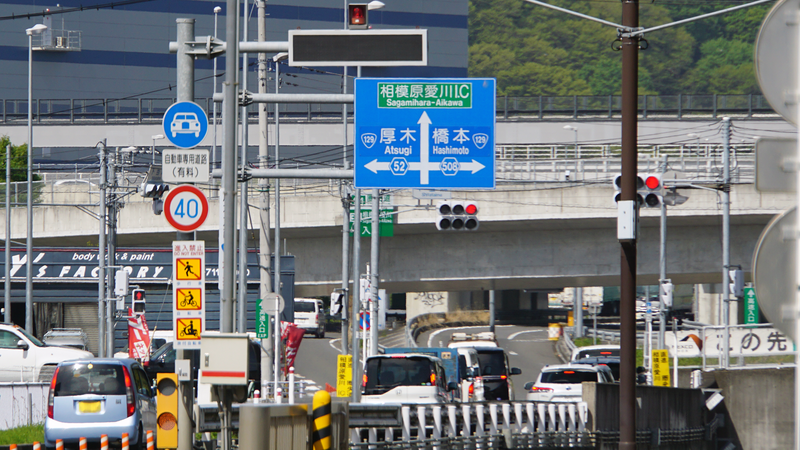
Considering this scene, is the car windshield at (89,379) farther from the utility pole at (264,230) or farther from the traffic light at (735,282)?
the traffic light at (735,282)

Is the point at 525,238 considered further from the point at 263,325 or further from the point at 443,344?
the point at 443,344

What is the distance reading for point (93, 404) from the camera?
15750 mm

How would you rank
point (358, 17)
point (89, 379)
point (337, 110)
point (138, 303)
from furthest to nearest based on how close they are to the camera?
1. point (337, 110)
2. point (138, 303)
3. point (89, 379)
4. point (358, 17)

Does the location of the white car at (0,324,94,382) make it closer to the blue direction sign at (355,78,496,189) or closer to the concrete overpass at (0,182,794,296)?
the concrete overpass at (0,182,794,296)

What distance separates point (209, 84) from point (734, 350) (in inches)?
2188

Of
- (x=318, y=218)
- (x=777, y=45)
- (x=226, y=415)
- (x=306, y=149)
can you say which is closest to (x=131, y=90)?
(x=306, y=149)

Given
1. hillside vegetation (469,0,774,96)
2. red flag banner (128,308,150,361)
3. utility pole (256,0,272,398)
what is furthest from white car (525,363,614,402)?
hillside vegetation (469,0,774,96)

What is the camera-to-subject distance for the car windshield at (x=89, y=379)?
51.8 feet

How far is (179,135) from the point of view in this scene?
38.7 ft

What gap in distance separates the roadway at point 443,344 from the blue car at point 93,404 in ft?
58.3

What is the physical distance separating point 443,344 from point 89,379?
4318 cm

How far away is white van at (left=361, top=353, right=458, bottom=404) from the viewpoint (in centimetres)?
1847

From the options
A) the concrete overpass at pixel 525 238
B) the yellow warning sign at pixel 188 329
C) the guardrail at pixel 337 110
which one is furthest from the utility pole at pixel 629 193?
the guardrail at pixel 337 110

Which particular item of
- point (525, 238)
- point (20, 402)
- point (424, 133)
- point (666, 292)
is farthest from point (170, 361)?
point (666, 292)
